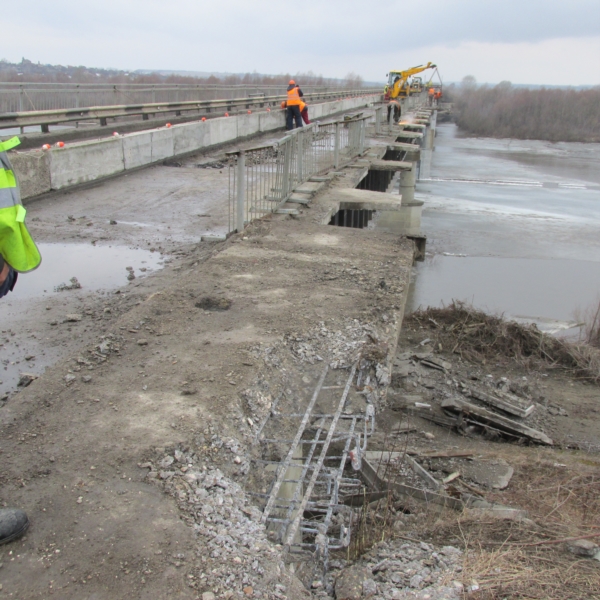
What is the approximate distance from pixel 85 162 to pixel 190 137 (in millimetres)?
5882

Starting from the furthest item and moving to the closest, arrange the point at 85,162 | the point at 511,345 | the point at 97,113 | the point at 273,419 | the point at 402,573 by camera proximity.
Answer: the point at 97,113, the point at 85,162, the point at 511,345, the point at 273,419, the point at 402,573

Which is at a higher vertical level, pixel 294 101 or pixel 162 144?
pixel 294 101

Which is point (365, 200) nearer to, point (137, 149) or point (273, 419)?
point (137, 149)

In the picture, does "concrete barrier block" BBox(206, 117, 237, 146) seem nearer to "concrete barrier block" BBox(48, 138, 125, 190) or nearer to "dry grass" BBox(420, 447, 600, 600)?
"concrete barrier block" BBox(48, 138, 125, 190)

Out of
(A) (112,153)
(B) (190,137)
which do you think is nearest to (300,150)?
(A) (112,153)

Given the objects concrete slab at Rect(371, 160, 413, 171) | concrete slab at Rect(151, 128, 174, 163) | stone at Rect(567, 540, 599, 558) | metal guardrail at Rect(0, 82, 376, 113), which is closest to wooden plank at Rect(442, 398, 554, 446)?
stone at Rect(567, 540, 599, 558)

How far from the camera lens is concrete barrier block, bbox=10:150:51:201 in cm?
1130

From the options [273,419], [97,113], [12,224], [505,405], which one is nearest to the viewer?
[12,224]

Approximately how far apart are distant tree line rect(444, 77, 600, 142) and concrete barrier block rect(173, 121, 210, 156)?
72.4 metres

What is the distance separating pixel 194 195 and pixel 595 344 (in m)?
8.49

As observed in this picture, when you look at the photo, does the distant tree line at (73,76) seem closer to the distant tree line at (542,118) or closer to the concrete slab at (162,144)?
the concrete slab at (162,144)

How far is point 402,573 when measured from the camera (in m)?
3.62

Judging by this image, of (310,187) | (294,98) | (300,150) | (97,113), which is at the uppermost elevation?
(294,98)

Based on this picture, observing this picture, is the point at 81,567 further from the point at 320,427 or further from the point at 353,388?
the point at 353,388
